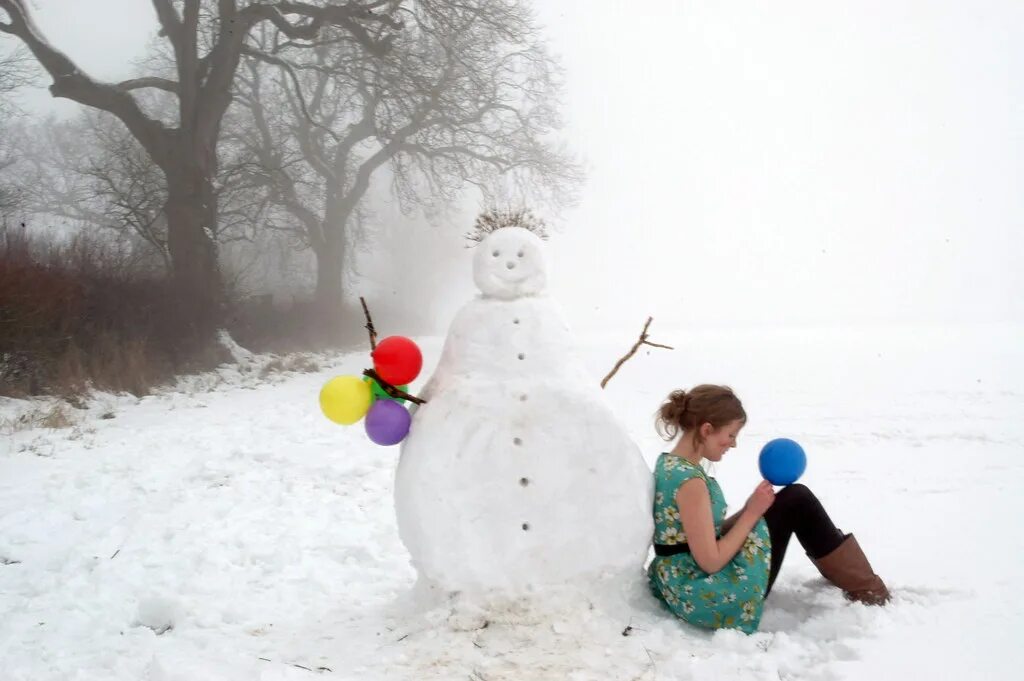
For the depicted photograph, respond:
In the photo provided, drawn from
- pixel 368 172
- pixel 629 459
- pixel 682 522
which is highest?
pixel 368 172

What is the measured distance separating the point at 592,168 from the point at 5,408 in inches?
579

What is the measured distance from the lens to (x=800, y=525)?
2787mm

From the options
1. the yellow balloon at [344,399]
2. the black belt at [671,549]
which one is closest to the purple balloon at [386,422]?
the yellow balloon at [344,399]

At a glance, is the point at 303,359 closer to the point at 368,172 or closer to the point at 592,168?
the point at 368,172

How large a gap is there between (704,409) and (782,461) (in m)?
0.38

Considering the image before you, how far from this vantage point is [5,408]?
654 cm

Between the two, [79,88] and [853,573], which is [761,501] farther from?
[79,88]

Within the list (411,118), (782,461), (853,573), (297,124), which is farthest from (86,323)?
(297,124)

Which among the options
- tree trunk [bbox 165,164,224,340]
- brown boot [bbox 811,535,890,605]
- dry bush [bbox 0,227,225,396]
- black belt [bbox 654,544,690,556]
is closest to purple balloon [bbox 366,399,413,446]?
black belt [bbox 654,544,690,556]

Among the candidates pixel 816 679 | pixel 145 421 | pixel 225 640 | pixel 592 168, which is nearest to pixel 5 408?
pixel 145 421

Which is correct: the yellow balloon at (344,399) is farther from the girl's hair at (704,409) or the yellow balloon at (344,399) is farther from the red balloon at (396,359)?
the girl's hair at (704,409)

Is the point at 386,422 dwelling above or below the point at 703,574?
above

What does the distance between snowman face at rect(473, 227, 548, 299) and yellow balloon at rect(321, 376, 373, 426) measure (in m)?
0.67

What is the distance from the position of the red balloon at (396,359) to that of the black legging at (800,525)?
158 centimetres
